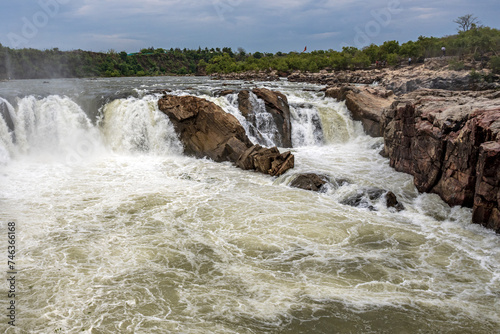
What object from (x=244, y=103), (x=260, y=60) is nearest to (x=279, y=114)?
(x=244, y=103)

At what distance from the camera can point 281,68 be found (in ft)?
174

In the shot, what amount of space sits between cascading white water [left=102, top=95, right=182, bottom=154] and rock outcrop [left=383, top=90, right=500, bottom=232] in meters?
9.87

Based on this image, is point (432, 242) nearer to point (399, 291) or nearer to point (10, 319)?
point (399, 291)

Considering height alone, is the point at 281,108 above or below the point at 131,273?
above

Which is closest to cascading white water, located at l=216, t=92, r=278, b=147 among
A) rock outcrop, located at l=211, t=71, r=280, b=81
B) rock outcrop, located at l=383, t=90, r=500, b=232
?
rock outcrop, located at l=383, t=90, r=500, b=232

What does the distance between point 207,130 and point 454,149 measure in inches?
401

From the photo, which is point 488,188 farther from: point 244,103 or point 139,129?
point 139,129

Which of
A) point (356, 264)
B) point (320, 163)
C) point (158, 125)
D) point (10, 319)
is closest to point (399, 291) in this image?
point (356, 264)

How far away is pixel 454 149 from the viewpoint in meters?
10.7

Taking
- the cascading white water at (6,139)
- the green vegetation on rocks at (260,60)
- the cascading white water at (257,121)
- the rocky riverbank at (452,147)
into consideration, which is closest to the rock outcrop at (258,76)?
the green vegetation on rocks at (260,60)

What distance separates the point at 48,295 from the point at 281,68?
49.7 metres

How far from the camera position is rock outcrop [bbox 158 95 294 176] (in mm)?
16562

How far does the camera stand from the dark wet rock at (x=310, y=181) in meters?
12.8

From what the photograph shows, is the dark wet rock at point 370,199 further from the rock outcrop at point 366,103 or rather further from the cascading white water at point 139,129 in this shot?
the cascading white water at point 139,129
